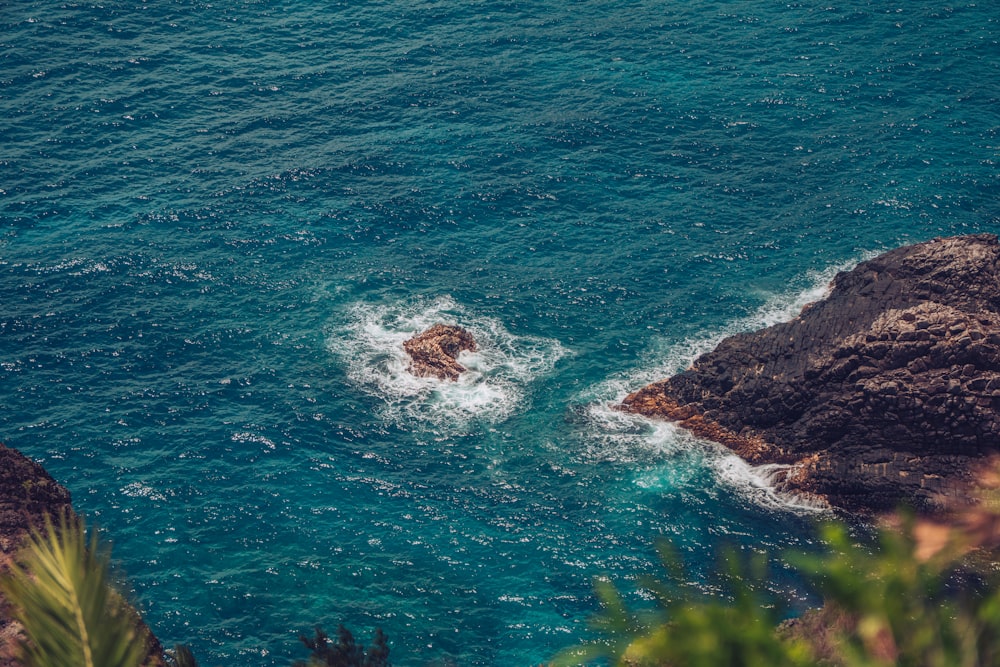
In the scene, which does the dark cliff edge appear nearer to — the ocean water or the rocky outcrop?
the rocky outcrop

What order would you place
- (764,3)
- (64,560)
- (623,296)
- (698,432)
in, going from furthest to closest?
(764,3)
(623,296)
(698,432)
(64,560)

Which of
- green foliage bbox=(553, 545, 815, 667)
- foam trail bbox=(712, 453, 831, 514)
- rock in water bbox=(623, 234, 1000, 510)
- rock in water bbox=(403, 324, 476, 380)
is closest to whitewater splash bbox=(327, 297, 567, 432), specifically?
rock in water bbox=(403, 324, 476, 380)

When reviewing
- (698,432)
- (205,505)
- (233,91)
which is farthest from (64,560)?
(233,91)

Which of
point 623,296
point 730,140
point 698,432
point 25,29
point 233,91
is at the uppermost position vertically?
point 25,29

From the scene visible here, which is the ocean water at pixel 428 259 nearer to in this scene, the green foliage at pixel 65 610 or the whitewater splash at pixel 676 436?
the whitewater splash at pixel 676 436

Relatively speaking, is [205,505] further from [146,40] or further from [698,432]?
[146,40]

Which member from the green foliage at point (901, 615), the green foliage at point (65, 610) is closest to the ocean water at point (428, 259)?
the green foliage at point (65, 610)

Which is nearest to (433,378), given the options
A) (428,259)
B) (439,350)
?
(439,350)
